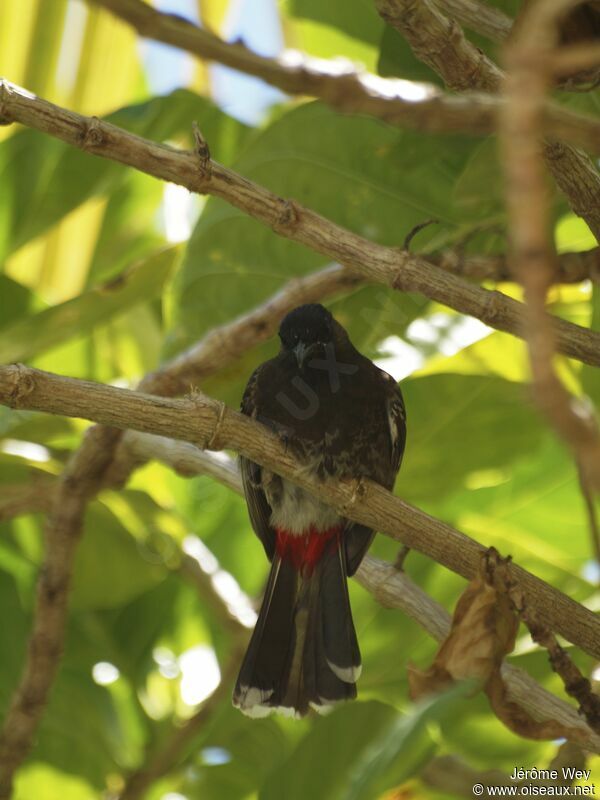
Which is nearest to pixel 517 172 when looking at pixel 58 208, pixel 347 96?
pixel 347 96

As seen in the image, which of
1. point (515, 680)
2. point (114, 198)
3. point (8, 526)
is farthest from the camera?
point (114, 198)

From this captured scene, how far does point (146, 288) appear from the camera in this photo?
3508mm

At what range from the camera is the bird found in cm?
345

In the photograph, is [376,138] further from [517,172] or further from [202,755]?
[517,172]

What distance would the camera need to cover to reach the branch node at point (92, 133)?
2.19 m

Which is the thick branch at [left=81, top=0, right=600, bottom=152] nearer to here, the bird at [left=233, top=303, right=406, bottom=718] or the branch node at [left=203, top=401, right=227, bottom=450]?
the branch node at [left=203, top=401, right=227, bottom=450]

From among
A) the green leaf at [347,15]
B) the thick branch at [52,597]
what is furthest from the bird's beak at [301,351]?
the green leaf at [347,15]

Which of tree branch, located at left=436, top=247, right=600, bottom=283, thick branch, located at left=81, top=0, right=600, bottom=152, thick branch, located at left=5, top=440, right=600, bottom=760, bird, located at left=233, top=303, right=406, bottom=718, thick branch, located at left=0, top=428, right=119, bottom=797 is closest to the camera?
thick branch, located at left=81, top=0, right=600, bottom=152

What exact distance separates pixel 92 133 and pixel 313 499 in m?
1.86

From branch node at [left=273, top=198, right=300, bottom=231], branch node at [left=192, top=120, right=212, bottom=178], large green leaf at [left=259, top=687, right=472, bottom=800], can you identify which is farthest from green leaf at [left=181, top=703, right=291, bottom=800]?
branch node at [left=192, top=120, right=212, bottom=178]

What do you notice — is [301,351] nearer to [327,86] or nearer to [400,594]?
[400,594]

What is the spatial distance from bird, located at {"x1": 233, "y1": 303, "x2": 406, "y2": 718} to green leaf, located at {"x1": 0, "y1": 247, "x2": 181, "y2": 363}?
1.60 feet

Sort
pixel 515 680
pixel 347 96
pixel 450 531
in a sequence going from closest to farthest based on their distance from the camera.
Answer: pixel 347 96 → pixel 450 531 → pixel 515 680

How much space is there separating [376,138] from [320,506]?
4.21 ft
